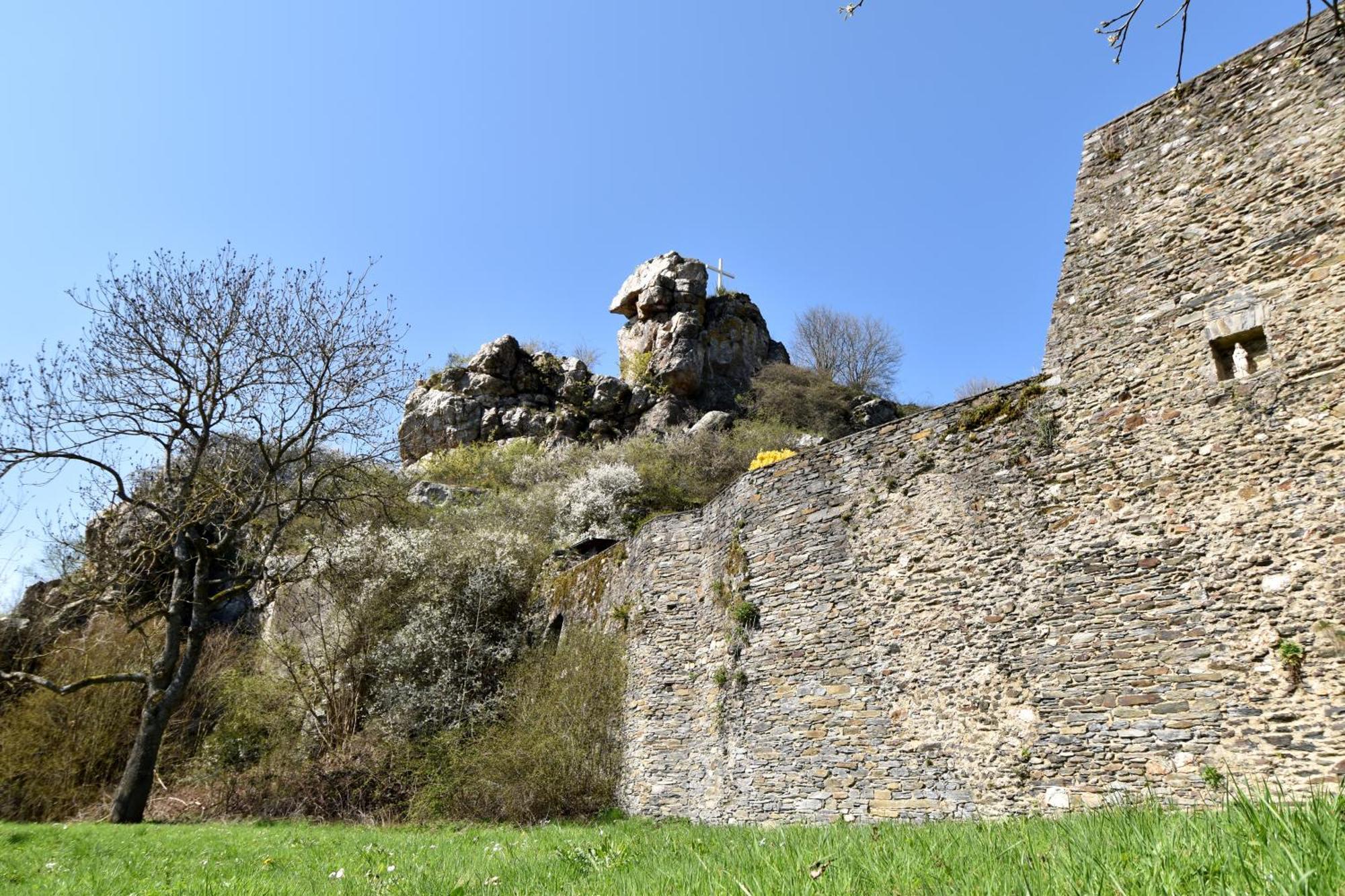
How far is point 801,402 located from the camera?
→ 1298 inches

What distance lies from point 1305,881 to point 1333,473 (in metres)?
6.63

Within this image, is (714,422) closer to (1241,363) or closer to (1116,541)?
(1116,541)

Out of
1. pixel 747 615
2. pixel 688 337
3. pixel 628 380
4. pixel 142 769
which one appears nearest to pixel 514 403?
pixel 628 380

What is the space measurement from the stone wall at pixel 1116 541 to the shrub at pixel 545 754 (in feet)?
6.97

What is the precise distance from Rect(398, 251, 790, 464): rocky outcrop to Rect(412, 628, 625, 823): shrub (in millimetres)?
19081

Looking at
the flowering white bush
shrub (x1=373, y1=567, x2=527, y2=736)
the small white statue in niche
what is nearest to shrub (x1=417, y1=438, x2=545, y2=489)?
the flowering white bush

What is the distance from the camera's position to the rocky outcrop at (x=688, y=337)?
35.5 meters

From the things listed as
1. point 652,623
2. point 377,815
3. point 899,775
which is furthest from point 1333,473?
point 377,815

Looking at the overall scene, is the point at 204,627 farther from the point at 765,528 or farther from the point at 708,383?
the point at 708,383

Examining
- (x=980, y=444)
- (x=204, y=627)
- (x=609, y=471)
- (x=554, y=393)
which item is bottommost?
(x=204, y=627)

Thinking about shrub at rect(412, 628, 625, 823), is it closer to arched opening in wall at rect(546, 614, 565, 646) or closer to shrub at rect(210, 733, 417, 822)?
shrub at rect(210, 733, 417, 822)

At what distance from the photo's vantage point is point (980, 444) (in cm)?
938

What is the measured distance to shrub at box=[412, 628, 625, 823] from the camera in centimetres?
1251

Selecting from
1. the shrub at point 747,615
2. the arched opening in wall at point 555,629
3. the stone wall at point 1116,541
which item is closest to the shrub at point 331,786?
the arched opening in wall at point 555,629
